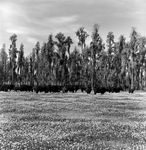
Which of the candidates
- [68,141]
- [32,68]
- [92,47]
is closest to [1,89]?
[92,47]

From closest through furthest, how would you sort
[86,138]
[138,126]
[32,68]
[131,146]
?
1. [131,146]
2. [86,138]
3. [138,126]
4. [32,68]

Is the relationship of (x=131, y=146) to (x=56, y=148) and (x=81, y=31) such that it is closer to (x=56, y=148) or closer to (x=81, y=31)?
(x=56, y=148)

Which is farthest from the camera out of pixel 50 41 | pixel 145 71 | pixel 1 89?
pixel 145 71

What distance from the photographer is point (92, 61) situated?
7731cm

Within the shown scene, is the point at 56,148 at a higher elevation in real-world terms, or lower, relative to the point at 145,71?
lower

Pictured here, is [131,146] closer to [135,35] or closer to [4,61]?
[135,35]

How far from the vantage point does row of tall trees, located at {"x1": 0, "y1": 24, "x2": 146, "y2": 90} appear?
76500 mm

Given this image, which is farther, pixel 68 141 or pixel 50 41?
pixel 50 41

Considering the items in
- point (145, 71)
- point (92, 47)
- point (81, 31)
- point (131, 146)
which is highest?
point (81, 31)

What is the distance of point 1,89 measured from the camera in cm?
5503

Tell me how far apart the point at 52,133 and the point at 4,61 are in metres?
111

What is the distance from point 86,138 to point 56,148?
239 centimetres

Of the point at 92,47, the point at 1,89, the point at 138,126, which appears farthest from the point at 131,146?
the point at 92,47

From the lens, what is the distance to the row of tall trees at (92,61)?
76.5 metres
